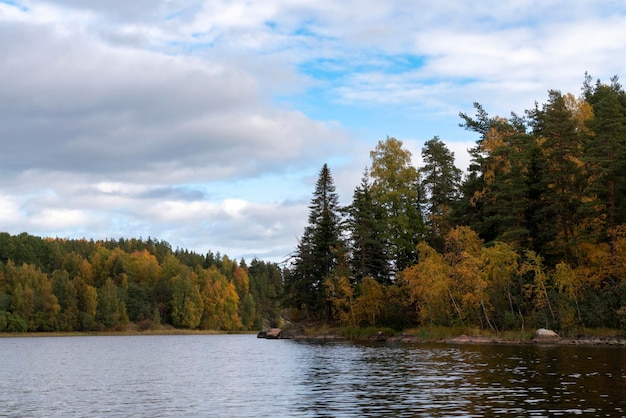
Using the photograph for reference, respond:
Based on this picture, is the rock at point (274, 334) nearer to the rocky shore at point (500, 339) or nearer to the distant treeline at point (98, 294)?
the rocky shore at point (500, 339)

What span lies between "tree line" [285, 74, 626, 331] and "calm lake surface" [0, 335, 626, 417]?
19029mm

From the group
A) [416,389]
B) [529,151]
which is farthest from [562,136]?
[416,389]

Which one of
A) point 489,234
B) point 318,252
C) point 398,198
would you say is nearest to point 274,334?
point 318,252

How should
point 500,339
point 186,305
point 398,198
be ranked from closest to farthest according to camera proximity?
point 500,339 < point 398,198 < point 186,305

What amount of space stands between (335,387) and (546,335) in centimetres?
4142

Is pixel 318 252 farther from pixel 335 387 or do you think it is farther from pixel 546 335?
pixel 335 387

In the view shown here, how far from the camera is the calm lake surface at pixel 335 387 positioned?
A: 26641 mm

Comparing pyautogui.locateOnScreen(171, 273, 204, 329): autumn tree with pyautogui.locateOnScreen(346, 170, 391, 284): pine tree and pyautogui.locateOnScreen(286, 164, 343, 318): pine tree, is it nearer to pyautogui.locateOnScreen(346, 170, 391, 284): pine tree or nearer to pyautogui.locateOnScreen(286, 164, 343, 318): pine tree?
pyautogui.locateOnScreen(286, 164, 343, 318): pine tree

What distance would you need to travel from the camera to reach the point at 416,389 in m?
32.8

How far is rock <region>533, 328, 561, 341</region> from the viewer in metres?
68.9

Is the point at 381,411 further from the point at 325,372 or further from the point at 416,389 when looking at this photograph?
the point at 325,372

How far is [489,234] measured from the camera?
87.6 meters

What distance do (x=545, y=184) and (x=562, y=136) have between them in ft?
20.2

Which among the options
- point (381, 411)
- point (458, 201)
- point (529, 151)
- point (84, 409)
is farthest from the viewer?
point (458, 201)
